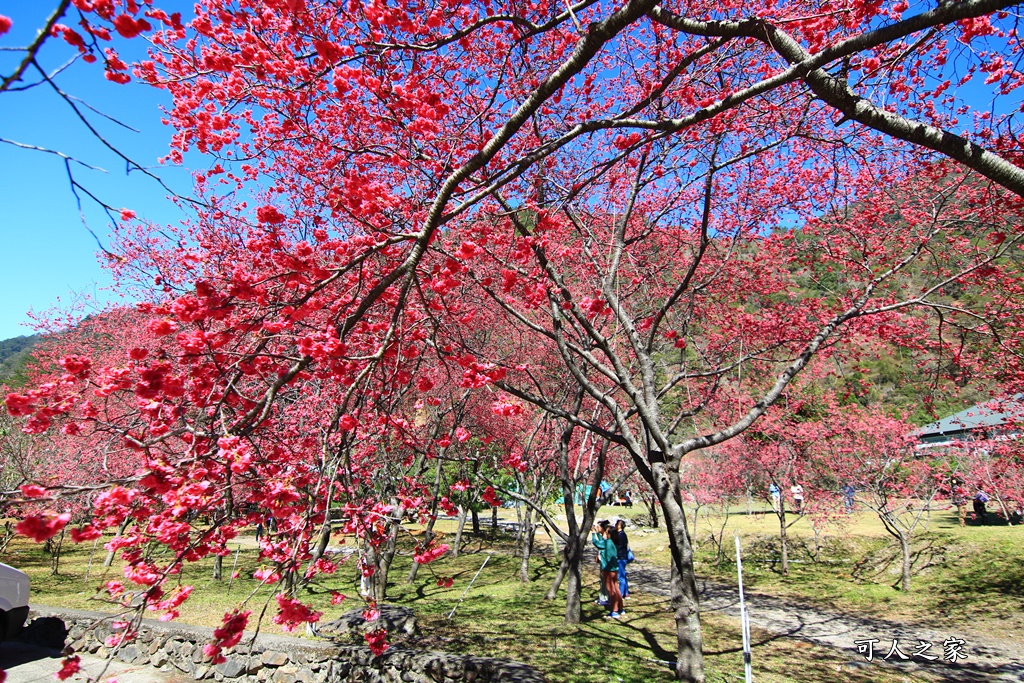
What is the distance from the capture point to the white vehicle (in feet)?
19.7

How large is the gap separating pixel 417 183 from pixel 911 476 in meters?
13.1

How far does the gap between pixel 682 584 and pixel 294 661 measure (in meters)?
4.21

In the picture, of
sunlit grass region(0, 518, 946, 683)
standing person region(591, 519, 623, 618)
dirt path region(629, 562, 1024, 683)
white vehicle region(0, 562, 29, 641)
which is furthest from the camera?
standing person region(591, 519, 623, 618)

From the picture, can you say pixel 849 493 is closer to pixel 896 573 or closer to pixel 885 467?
pixel 885 467

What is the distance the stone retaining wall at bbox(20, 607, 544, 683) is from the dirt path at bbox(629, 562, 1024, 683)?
4.22m

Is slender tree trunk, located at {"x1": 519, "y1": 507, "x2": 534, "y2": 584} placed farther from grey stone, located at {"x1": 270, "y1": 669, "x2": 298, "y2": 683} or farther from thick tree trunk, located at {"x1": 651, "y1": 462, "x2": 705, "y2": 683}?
thick tree trunk, located at {"x1": 651, "y1": 462, "x2": 705, "y2": 683}

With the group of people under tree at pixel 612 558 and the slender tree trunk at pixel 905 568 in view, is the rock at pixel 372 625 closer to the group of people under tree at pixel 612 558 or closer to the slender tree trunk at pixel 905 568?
the group of people under tree at pixel 612 558

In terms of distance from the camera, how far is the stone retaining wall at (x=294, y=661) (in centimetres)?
526

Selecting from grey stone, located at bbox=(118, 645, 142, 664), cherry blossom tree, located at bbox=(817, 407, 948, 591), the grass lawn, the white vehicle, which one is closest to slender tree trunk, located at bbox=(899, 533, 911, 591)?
the grass lawn

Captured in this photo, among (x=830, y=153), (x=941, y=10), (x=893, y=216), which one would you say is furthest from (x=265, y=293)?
(x=893, y=216)

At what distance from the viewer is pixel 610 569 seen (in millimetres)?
8859

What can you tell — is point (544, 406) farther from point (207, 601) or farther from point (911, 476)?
point (911, 476)

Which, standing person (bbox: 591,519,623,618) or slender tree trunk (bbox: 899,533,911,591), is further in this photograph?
slender tree trunk (bbox: 899,533,911,591)

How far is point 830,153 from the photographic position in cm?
626
